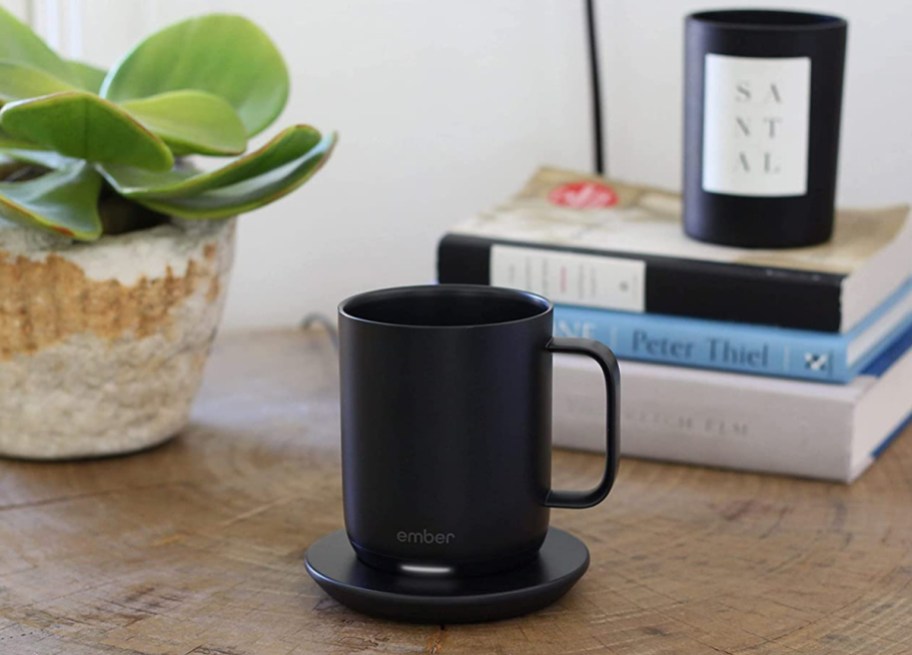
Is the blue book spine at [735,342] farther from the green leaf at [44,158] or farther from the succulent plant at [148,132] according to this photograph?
the green leaf at [44,158]

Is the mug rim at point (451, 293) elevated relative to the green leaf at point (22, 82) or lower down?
lower down

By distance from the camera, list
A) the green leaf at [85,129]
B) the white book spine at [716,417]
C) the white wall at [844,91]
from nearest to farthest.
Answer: the green leaf at [85,129], the white book spine at [716,417], the white wall at [844,91]

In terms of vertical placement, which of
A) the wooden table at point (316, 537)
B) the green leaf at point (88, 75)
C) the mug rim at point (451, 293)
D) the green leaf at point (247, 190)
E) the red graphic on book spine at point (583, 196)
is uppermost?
the green leaf at point (88, 75)

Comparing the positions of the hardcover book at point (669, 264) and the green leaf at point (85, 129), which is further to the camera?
the hardcover book at point (669, 264)

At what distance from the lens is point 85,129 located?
0.79 meters

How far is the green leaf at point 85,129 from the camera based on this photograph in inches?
30.0

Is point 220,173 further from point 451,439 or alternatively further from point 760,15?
point 760,15

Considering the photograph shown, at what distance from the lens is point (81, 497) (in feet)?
2.76

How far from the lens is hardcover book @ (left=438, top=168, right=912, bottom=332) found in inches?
34.6

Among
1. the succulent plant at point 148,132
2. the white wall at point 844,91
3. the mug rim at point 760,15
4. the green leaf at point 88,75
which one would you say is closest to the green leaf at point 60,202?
the succulent plant at point 148,132

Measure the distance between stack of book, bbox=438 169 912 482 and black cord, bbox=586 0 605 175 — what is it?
239 mm

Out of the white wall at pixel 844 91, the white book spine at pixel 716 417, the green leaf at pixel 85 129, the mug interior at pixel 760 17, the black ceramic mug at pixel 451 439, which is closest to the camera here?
the black ceramic mug at pixel 451 439

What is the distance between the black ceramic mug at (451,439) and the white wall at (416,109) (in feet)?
1.94

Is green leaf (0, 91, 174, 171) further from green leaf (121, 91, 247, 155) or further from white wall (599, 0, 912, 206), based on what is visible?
white wall (599, 0, 912, 206)
